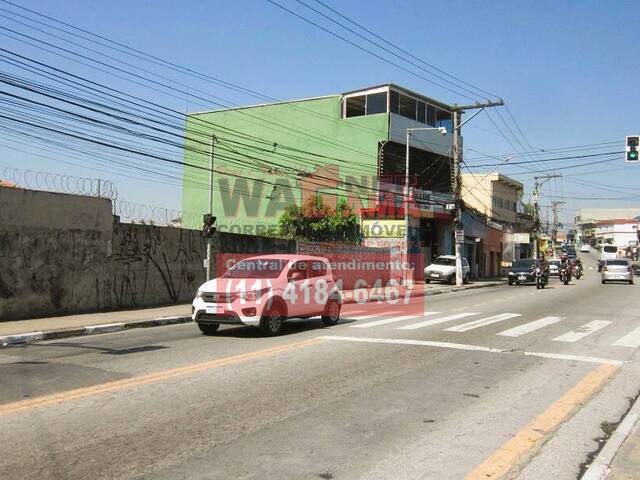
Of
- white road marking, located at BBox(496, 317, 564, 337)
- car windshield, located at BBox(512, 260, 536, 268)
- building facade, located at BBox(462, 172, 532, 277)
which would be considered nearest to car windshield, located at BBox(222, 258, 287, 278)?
white road marking, located at BBox(496, 317, 564, 337)

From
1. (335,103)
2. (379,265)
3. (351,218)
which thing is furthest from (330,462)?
(335,103)

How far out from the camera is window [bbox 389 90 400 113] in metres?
36.6

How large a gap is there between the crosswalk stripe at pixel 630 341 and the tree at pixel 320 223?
23.4m

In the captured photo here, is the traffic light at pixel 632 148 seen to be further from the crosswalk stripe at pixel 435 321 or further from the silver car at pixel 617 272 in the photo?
the silver car at pixel 617 272

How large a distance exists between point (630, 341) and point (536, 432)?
754 centimetres

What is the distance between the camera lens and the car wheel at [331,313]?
14.0m

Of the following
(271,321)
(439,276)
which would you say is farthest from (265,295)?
(439,276)

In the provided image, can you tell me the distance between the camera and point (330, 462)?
15.5ft

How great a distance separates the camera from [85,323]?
46.3 ft

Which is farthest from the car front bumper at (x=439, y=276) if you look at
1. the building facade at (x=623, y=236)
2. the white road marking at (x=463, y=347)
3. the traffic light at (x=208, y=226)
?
the building facade at (x=623, y=236)

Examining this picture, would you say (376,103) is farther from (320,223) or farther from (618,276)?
(618,276)

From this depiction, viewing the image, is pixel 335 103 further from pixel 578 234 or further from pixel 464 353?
pixel 578 234

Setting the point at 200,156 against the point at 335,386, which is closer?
the point at 335,386

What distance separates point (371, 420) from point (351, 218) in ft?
101
